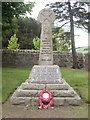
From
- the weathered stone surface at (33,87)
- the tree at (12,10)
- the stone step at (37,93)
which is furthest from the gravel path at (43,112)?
the tree at (12,10)

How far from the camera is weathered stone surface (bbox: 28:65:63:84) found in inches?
204

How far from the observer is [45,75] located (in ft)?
17.4

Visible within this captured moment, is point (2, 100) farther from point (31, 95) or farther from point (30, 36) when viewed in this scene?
point (30, 36)

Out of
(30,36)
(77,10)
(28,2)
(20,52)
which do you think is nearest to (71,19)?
(77,10)

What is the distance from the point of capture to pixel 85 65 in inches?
578

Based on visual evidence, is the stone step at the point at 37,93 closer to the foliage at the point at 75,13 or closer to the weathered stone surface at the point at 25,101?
the weathered stone surface at the point at 25,101

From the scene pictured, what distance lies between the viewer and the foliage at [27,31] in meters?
22.4

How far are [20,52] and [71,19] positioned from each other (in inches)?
195

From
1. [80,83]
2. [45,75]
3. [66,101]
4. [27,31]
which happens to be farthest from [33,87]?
[27,31]

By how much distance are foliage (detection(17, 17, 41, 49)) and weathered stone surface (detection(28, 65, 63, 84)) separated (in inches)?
660

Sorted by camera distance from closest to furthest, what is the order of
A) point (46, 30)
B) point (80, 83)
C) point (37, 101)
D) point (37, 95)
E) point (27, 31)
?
point (37, 101)
point (37, 95)
point (46, 30)
point (80, 83)
point (27, 31)

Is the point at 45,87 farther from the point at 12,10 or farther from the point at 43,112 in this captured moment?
the point at 12,10

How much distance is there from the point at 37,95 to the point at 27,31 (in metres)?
19.3

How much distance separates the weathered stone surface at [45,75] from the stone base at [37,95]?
174 millimetres
